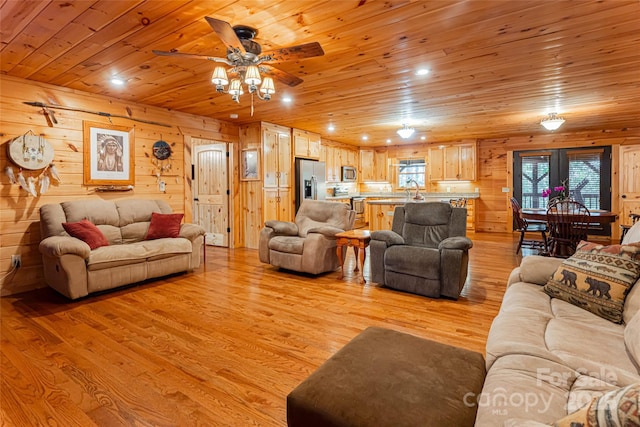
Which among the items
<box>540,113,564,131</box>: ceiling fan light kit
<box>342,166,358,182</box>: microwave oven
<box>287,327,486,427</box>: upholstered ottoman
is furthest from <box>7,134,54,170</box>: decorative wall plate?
<box>540,113,564,131</box>: ceiling fan light kit

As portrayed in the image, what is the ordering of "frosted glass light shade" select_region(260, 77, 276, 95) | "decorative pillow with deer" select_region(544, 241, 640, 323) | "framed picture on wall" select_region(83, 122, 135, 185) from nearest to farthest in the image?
"decorative pillow with deer" select_region(544, 241, 640, 323)
"frosted glass light shade" select_region(260, 77, 276, 95)
"framed picture on wall" select_region(83, 122, 135, 185)

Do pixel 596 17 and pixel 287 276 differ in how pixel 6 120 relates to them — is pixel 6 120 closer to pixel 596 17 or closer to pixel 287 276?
pixel 287 276

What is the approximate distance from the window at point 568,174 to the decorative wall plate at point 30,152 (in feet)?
29.6

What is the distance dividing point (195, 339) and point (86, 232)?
7.08 ft

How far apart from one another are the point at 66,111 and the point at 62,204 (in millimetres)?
1194

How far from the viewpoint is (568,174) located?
7.67m

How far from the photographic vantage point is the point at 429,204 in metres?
4.07

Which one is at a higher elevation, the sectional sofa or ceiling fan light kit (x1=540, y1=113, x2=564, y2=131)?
ceiling fan light kit (x1=540, y1=113, x2=564, y2=131)

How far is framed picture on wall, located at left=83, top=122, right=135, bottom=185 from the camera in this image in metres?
4.41

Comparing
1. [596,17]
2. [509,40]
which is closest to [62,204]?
[509,40]

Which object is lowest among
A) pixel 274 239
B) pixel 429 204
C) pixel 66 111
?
pixel 274 239

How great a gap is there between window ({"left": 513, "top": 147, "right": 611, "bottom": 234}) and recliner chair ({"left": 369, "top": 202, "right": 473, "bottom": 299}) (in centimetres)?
530

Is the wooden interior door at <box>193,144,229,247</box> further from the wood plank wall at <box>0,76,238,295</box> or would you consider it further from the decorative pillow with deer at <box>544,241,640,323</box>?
the decorative pillow with deer at <box>544,241,640,323</box>

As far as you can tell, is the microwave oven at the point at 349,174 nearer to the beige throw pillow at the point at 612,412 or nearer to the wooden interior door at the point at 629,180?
the wooden interior door at the point at 629,180
